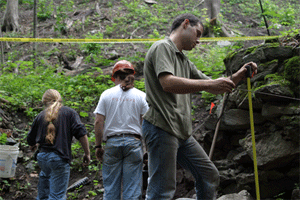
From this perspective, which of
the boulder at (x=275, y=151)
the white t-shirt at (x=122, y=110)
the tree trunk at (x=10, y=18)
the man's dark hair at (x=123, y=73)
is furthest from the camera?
the tree trunk at (x=10, y=18)

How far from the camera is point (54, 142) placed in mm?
4324

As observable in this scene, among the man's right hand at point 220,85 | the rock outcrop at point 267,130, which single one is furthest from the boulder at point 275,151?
the man's right hand at point 220,85

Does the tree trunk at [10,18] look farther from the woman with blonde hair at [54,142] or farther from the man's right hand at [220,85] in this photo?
the man's right hand at [220,85]

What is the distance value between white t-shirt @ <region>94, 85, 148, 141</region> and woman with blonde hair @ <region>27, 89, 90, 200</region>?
0.48 m

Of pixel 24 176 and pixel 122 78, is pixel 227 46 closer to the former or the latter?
pixel 122 78

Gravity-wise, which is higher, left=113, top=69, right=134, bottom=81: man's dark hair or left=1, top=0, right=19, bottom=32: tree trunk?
left=1, top=0, right=19, bottom=32: tree trunk

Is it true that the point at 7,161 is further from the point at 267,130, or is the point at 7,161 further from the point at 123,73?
the point at 267,130

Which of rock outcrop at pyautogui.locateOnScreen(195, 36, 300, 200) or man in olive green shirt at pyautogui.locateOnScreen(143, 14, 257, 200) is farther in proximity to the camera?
rock outcrop at pyautogui.locateOnScreen(195, 36, 300, 200)

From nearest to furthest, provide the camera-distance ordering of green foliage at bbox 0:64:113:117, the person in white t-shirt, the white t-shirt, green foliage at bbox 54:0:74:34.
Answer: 1. the person in white t-shirt
2. the white t-shirt
3. green foliage at bbox 0:64:113:117
4. green foliage at bbox 54:0:74:34

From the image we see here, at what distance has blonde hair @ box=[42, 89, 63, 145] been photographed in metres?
4.28

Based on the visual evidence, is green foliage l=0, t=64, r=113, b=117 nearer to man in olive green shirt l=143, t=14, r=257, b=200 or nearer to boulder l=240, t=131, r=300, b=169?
boulder l=240, t=131, r=300, b=169

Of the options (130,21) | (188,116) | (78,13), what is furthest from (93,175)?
(78,13)

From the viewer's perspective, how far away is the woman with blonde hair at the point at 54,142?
4262 mm

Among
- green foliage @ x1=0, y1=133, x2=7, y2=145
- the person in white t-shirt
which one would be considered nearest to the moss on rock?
the person in white t-shirt
